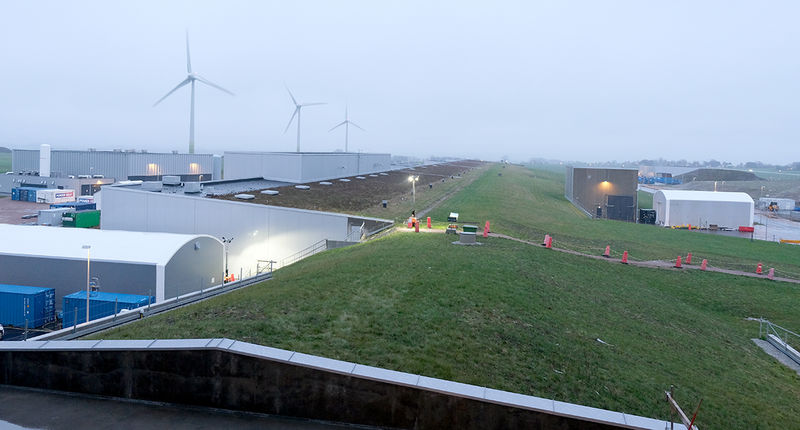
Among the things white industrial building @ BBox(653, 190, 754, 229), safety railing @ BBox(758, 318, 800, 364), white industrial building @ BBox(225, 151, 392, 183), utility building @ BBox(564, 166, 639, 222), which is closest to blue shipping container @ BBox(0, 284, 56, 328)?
safety railing @ BBox(758, 318, 800, 364)

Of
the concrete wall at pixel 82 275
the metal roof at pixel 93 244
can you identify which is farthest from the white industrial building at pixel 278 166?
the concrete wall at pixel 82 275

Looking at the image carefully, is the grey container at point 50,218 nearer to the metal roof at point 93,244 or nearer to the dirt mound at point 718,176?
the metal roof at point 93,244

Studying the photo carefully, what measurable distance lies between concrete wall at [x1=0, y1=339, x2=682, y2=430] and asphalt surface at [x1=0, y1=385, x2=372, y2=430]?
0.18 m

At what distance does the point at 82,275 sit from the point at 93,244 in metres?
2.61

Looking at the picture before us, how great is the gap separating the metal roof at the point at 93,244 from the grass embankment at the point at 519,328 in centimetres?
778

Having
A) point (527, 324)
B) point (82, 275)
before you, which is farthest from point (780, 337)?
point (82, 275)

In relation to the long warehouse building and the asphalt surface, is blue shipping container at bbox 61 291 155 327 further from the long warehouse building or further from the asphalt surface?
the long warehouse building

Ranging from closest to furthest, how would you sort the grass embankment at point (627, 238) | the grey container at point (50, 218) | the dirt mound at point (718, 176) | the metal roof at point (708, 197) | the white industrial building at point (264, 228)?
the white industrial building at point (264, 228), the grass embankment at point (627, 238), the grey container at point (50, 218), the metal roof at point (708, 197), the dirt mound at point (718, 176)

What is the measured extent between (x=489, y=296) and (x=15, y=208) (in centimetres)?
7617

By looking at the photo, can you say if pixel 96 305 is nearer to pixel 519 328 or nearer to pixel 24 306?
pixel 24 306

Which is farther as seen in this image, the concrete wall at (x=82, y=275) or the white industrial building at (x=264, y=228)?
the white industrial building at (x=264, y=228)

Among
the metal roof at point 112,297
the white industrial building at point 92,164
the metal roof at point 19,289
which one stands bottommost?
the metal roof at point 112,297

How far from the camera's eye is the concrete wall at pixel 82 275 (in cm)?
2864

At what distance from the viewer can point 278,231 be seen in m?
41.6
